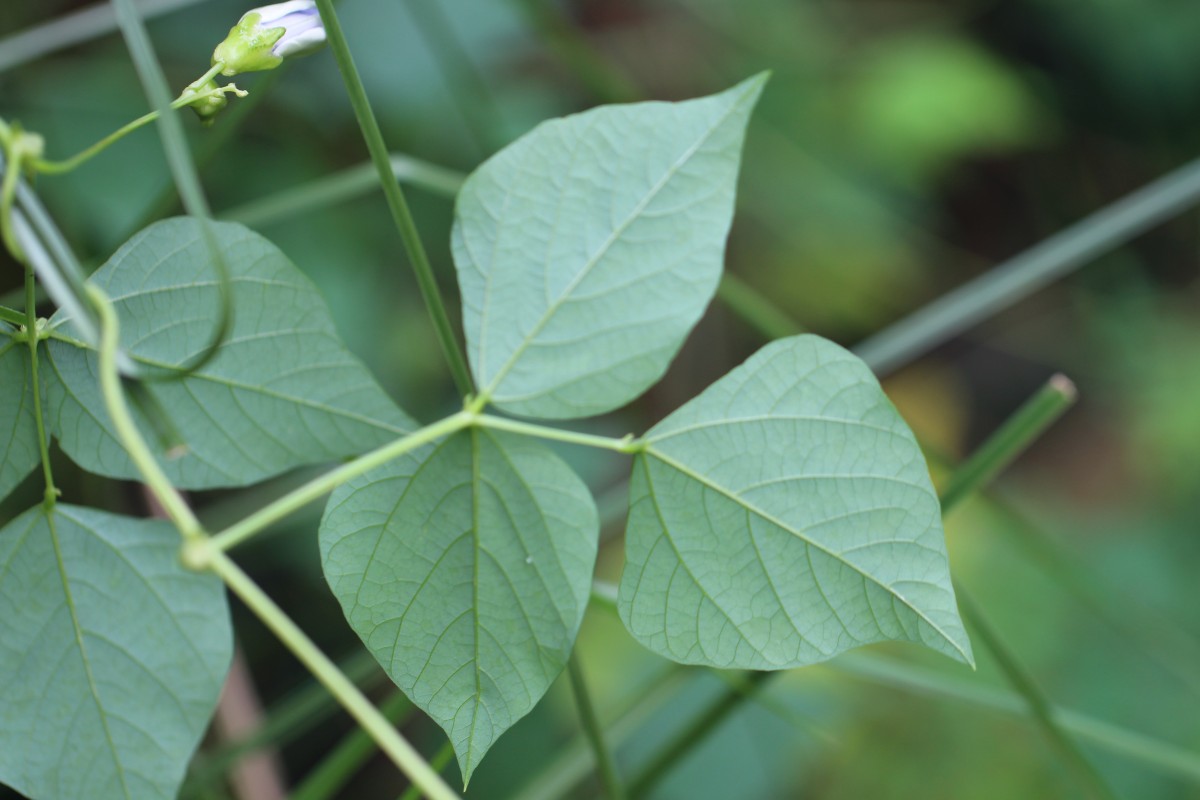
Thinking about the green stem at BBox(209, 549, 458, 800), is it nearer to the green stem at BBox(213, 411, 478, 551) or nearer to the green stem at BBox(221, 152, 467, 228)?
the green stem at BBox(213, 411, 478, 551)

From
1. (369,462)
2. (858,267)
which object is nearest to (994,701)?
(369,462)

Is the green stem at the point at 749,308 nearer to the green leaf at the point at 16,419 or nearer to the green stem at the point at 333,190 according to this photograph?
the green stem at the point at 333,190

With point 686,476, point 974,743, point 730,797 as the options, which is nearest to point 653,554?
point 686,476

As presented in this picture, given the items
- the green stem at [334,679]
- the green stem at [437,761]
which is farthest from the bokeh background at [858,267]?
the green stem at [334,679]

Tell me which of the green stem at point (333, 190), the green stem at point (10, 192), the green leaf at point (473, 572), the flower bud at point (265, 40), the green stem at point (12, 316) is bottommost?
the green leaf at point (473, 572)

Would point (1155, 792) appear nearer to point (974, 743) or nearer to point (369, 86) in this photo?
point (974, 743)

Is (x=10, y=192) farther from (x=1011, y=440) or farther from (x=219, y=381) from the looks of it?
(x=1011, y=440)

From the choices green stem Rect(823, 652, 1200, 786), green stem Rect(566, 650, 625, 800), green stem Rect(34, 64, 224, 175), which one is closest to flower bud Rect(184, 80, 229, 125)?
green stem Rect(34, 64, 224, 175)
